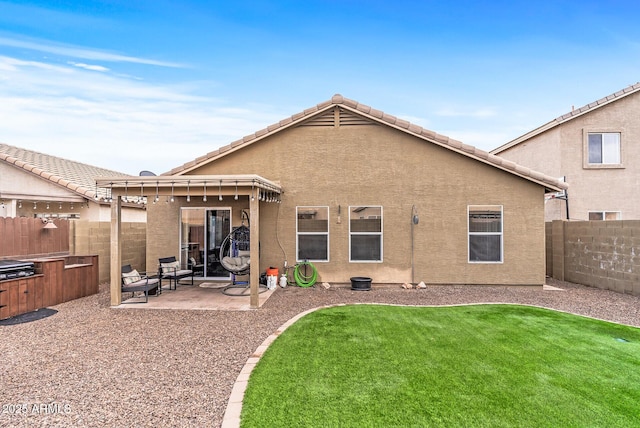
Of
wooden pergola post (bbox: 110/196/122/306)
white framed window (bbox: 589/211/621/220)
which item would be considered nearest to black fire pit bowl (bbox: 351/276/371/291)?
wooden pergola post (bbox: 110/196/122/306)

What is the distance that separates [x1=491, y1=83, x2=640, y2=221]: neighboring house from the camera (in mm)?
13094

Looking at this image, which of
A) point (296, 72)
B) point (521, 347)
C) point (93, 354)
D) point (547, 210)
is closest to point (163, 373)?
point (93, 354)

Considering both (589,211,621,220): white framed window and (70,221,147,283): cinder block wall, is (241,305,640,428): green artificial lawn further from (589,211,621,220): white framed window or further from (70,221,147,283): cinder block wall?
(589,211,621,220): white framed window

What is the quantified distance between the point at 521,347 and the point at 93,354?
6.47 meters

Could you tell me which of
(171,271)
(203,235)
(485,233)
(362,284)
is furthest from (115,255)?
(485,233)

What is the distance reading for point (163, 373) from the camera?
4.34m

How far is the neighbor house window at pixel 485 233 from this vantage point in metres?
9.87

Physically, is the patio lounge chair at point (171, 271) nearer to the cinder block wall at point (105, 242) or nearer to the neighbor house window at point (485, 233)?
the cinder block wall at point (105, 242)

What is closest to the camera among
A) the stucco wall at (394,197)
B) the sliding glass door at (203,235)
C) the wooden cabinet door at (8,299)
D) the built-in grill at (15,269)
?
the wooden cabinet door at (8,299)

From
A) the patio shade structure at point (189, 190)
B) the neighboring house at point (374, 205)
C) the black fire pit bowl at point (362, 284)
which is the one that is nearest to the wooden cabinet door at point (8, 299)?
the patio shade structure at point (189, 190)

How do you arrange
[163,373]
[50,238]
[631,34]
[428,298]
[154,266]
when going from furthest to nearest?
[631,34], [154,266], [50,238], [428,298], [163,373]

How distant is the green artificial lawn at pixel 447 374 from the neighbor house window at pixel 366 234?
363 cm

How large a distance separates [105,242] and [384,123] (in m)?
9.43

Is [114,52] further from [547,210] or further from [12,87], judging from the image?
[547,210]
